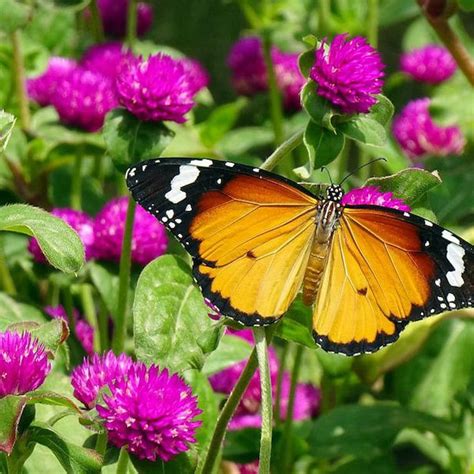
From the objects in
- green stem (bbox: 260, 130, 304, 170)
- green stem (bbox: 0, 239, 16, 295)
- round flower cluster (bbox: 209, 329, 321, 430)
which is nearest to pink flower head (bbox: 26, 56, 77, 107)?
green stem (bbox: 0, 239, 16, 295)

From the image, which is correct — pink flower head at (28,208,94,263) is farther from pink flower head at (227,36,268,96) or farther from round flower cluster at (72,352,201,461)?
pink flower head at (227,36,268,96)

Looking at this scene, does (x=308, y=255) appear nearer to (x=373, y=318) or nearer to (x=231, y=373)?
(x=373, y=318)

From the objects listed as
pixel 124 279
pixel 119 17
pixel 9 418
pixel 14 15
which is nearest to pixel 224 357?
pixel 124 279

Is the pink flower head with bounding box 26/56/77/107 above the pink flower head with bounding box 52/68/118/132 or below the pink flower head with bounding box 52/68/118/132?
below

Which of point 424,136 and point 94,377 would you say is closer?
point 94,377

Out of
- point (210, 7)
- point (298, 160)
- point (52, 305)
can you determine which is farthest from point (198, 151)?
point (210, 7)

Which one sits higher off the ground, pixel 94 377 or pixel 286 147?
pixel 286 147

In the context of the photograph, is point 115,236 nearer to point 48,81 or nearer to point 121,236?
point 121,236
